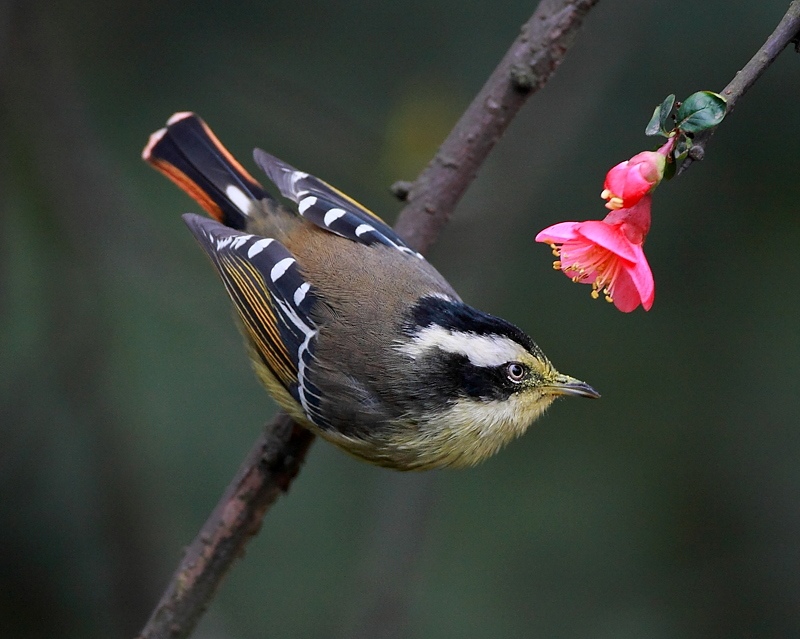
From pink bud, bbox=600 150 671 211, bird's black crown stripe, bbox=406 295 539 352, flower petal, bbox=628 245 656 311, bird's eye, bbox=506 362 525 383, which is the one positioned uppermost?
pink bud, bbox=600 150 671 211

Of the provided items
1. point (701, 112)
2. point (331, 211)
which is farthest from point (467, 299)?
point (701, 112)

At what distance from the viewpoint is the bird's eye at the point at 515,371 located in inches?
119

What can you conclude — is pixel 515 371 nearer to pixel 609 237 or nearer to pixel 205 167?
pixel 609 237

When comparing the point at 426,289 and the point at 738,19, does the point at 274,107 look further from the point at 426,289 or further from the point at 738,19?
the point at 738,19

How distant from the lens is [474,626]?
17.2 feet

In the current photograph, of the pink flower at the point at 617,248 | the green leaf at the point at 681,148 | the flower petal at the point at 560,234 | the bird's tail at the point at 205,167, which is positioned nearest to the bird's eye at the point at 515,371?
the pink flower at the point at 617,248

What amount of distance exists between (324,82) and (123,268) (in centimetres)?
164

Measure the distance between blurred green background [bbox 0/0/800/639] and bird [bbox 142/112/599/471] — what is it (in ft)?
2.49

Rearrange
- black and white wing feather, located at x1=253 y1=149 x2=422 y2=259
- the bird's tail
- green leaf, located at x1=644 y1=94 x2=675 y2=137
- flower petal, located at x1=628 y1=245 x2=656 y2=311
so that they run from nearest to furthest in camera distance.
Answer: green leaf, located at x1=644 y1=94 x2=675 y2=137, flower petal, located at x1=628 y1=245 x2=656 y2=311, black and white wing feather, located at x1=253 y1=149 x2=422 y2=259, the bird's tail

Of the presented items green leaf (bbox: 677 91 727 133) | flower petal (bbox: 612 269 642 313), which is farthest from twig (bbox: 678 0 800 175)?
flower petal (bbox: 612 269 642 313)

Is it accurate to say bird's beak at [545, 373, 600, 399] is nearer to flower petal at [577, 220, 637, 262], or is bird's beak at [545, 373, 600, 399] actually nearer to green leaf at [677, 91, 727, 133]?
flower petal at [577, 220, 637, 262]

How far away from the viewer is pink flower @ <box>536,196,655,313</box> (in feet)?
6.59

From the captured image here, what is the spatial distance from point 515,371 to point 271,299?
0.97 metres

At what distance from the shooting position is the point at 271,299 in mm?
3482
